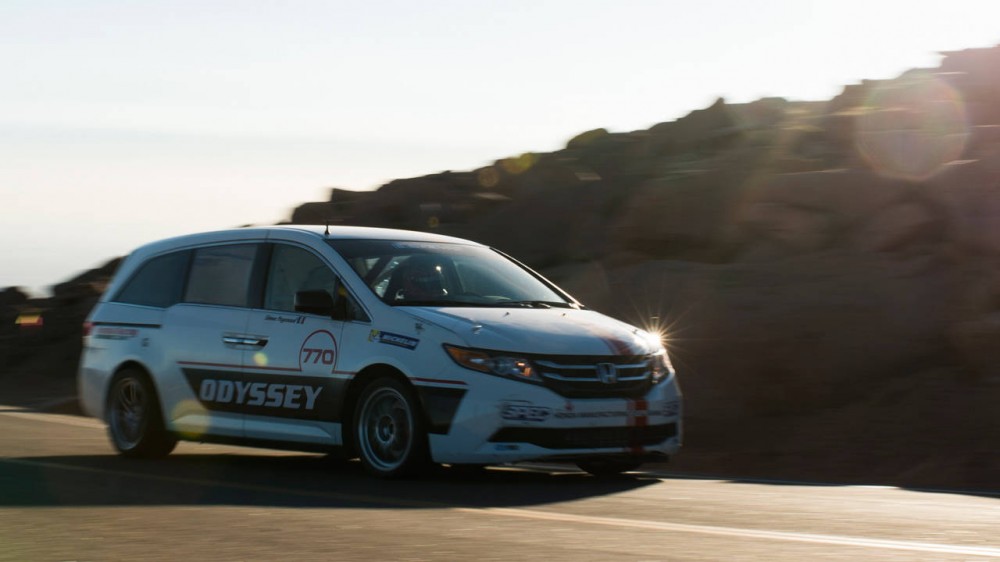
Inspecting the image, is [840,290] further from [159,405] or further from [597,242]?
[597,242]

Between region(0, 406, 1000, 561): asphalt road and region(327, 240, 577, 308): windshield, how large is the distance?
1217 mm

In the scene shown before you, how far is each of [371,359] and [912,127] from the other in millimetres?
21308

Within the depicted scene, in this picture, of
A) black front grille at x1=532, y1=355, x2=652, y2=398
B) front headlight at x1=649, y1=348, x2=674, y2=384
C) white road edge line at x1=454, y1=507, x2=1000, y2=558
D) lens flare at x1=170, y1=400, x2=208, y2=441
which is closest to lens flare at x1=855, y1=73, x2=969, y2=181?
front headlight at x1=649, y1=348, x2=674, y2=384

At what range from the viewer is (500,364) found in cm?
929

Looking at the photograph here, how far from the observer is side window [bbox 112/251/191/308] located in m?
11.8

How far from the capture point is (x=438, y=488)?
9.19m

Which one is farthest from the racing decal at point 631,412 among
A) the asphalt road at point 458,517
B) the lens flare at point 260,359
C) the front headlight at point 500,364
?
the lens flare at point 260,359

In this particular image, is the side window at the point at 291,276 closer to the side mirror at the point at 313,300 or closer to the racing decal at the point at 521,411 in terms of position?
the side mirror at the point at 313,300

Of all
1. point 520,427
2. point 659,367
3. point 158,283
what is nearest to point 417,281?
point 520,427

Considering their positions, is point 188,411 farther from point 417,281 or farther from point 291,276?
point 417,281

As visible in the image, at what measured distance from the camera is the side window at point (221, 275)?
36.5ft

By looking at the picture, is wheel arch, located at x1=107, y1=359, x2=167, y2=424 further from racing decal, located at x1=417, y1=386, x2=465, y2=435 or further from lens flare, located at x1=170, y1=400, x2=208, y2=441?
racing decal, located at x1=417, y1=386, x2=465, y2=435

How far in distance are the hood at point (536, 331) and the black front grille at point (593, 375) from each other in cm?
4

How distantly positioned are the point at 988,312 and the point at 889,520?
10017 mm
